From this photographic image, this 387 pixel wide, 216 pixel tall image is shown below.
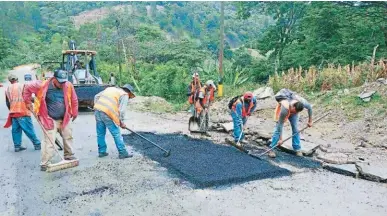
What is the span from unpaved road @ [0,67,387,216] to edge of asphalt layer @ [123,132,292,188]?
0.17 m

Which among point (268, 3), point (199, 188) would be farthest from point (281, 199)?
point (268, 3)

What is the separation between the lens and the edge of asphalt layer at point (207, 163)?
203 inches

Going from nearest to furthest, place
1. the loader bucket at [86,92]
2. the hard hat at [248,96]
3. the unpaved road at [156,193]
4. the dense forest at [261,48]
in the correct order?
the unpaved road at [156,193] → the hard hat at [248,96] → the loader bucket at [86,92] → the dense forest at [261,48]

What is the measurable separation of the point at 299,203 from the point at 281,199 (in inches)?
8.9

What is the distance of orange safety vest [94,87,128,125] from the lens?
5973 mm

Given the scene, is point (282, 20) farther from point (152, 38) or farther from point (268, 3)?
point (152, 38)

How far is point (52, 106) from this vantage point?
5.61 meters

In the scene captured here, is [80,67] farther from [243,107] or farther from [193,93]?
[243,107]

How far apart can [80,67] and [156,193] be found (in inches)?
355

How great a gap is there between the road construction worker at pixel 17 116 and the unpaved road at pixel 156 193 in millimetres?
827

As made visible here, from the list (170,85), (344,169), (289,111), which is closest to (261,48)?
(170,85)

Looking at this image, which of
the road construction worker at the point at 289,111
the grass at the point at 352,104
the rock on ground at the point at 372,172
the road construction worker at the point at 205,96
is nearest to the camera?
the rock on ground at the point at 372,172

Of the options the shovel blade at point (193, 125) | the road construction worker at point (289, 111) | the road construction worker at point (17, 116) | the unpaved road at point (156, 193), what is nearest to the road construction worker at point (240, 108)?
the road construction worker at point (289, 111)

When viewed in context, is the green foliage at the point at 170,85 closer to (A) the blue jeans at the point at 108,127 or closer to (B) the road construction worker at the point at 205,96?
(B) the road construction worker at the point at 205,96
